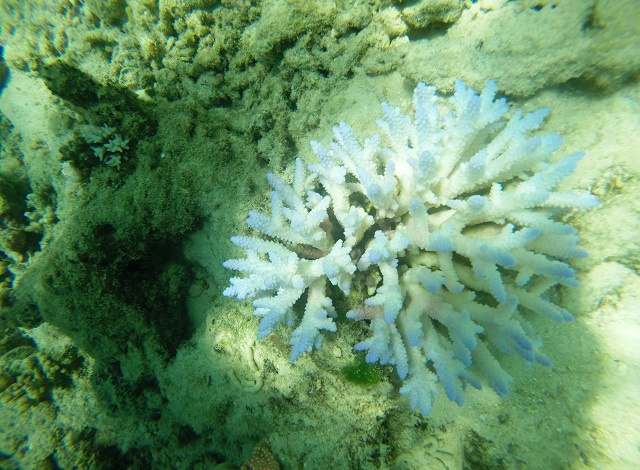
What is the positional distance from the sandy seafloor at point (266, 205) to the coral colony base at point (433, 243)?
0.26 metres

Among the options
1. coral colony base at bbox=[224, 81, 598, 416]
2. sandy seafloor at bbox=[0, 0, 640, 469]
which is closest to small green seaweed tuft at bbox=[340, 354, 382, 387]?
sandy seafloor at bbox=[0, 0, 640, 469]

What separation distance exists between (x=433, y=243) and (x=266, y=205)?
4.20 ft

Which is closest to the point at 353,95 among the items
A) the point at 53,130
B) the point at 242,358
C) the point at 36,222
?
the point at 242,358

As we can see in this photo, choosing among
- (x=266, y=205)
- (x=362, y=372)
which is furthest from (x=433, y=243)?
(x=266, y=205)

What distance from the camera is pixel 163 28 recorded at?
3207 mm

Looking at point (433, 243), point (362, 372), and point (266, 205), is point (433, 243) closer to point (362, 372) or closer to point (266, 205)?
point (362, 372)

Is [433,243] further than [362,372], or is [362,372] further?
[362,372]

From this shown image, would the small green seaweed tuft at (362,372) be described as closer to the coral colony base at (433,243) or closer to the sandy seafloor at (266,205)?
the sandy seafloor at (266,205)

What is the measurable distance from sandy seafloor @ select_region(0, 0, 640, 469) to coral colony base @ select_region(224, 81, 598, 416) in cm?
26

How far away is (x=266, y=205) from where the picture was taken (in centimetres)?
249

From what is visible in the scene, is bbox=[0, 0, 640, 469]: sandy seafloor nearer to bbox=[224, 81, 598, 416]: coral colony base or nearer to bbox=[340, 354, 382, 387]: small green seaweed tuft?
bbox=[340, 354, 382, 387]: small green seaweed tuft

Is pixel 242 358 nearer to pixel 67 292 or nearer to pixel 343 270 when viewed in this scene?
pixel 343 270

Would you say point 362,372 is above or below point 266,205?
below

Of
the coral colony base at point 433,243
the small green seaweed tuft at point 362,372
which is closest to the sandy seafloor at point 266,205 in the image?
the small green seaweed tuft at point 362,372
